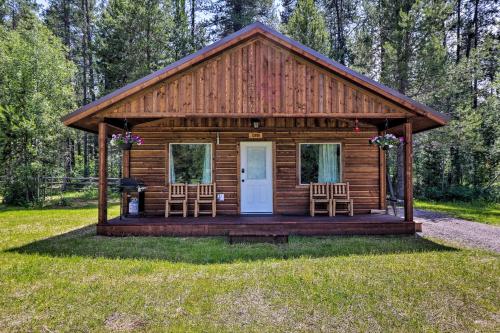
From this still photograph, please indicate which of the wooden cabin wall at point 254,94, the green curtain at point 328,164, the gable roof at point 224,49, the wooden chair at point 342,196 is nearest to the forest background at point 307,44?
the green curtain at point 328,164

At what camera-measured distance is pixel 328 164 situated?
28.6ft

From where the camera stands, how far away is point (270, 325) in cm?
295

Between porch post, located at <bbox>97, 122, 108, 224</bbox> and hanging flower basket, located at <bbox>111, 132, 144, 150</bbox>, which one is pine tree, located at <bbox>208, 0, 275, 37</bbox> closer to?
hanging flower basket, located at <bbox>111, 132, 144, 150</bbox>

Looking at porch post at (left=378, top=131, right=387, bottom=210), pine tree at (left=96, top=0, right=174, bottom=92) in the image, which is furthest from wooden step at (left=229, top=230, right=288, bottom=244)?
pine tree at (left=96, top=0, right=174, bottom=92)

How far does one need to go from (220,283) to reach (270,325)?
1.14 m

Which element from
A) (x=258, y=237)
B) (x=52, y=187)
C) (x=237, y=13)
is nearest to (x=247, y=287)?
(x=258, y=237)

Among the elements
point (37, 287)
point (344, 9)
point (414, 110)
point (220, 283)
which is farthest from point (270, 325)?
point (344, 9)

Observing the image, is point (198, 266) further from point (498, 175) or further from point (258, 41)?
point (498, 175)

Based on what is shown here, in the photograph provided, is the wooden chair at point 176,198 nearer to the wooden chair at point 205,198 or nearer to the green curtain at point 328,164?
the wooden chair at point 205,198

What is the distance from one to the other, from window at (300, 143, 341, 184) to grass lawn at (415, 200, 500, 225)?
4.50 metres

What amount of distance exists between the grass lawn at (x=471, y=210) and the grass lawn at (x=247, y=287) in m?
4.94

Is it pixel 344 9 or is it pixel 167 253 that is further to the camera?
pixel 344 9

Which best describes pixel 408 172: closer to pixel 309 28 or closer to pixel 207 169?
pixel 207 169

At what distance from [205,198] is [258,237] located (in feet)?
8.81
